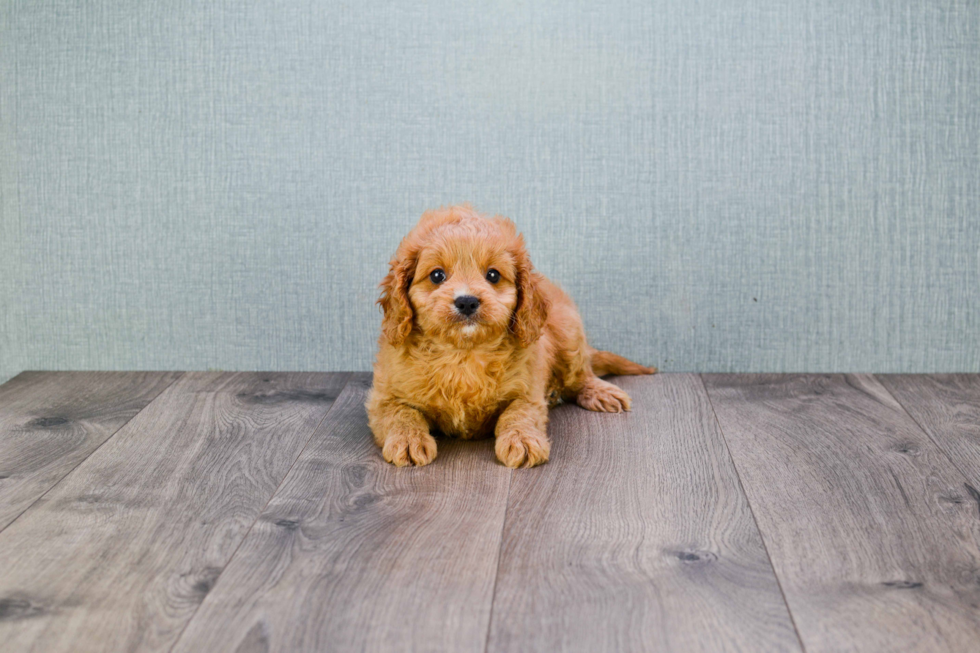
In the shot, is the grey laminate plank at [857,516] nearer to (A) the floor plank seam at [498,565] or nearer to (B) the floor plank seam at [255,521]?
(A) the floor plank seam at [498,565]

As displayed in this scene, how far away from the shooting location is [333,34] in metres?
3.01

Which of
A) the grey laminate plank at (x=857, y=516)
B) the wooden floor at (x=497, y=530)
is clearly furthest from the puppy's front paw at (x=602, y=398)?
the grey laminate plank at (x=857, y=516)

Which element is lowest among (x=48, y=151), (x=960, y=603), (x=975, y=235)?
(x=960, y=603)

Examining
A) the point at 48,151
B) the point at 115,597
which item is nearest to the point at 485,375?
the point at 115,597

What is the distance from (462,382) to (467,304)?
0.85ft

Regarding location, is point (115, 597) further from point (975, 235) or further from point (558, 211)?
point (975, 235)

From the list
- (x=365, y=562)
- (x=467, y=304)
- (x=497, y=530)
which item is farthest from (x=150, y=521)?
(x=467, y=304)

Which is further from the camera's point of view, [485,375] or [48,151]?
[48,151]

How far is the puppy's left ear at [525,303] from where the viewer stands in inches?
95.3

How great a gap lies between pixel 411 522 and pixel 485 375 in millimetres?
570

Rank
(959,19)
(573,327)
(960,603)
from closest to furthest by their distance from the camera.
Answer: (960,603) → (573,327) → (959,19)

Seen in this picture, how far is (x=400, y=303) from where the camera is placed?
238 centimetres

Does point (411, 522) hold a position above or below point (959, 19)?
below

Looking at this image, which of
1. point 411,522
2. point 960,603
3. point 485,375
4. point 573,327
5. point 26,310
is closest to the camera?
point 960,603
